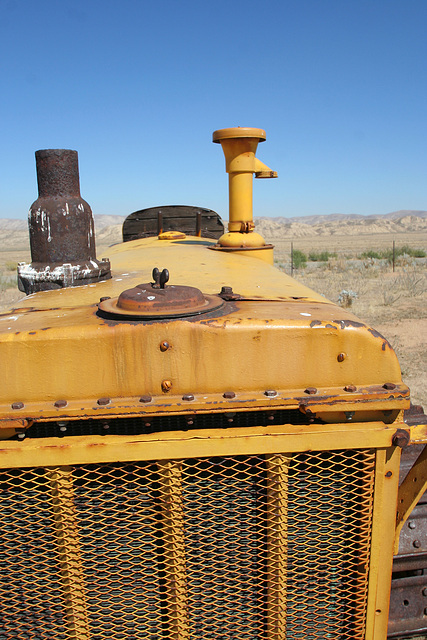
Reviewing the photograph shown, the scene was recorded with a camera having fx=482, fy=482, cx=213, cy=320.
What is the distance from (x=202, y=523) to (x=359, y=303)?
1155cm

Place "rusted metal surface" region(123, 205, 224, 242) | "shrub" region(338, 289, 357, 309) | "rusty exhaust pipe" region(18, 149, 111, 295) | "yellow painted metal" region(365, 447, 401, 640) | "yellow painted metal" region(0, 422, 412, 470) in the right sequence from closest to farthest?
"yellow painted metal" region(0, 422, 412, 470) < "yellow painted metal" region(365, 447, 401, 640) < "rusty exhaust pipe" region(18, 149, 111, 295) < "rusted metal surface" region(123, 205, 224, 242) < "shrub" region(338, 289, 357, 309)

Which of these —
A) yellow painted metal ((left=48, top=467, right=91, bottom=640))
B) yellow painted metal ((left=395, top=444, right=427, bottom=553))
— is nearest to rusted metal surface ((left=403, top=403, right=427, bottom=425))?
yellow painted metal ((left=395, top=444, right=427, bottom=553))

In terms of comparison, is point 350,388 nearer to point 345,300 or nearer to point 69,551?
point 69,551

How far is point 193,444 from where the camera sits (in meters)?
1.43

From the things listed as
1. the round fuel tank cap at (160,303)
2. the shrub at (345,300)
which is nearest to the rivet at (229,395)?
the round fuel tank cap at (160,303)

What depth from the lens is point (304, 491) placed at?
1.54 meters

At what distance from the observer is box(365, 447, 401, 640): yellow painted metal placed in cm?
154

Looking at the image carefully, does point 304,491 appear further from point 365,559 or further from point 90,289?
point 90,289

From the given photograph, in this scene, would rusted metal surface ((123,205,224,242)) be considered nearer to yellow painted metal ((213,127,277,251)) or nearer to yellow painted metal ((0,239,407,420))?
yellow painted metal ((213,127,277,251))

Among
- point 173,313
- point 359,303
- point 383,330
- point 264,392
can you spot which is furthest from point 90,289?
point 359,303

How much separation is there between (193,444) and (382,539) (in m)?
0.74

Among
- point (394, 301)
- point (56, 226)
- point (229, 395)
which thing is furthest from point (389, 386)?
point (394, 301)

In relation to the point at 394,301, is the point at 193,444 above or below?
above

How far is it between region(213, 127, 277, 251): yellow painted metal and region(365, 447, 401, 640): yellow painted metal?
2422mm
